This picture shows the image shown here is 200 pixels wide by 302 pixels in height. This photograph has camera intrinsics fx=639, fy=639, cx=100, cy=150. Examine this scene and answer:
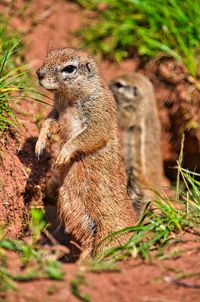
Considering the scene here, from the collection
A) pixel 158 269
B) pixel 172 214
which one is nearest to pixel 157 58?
pixel 172 214

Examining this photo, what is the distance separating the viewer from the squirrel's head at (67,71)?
20.0 feet

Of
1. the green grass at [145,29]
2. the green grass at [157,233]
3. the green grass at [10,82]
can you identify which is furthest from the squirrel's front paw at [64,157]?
the green grass at [145,29]

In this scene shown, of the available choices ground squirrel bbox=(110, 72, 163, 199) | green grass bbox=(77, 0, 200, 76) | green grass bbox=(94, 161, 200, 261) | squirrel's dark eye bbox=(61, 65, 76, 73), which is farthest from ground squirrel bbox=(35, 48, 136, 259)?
green grass bbox=(77, 0, 200, 76)

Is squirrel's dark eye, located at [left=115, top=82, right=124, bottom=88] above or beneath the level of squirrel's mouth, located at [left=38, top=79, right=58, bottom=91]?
above

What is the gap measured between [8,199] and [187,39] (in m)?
3.67

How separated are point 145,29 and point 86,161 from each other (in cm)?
320

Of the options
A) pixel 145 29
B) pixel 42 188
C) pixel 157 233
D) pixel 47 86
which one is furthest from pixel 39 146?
pixel 145 29

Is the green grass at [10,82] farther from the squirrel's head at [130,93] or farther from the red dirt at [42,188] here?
the squirrel's head at [130,93]

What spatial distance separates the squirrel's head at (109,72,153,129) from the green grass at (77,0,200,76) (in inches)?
13.3

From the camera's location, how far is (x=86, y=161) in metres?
6.29

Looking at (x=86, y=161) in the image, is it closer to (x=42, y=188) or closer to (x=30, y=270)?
(x=42, y=188)

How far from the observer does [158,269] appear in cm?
443

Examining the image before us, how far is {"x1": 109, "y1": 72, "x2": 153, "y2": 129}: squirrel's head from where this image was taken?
9.20 m

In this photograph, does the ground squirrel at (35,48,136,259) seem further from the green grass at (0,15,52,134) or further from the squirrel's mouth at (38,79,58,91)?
the green grass at (0,15,52,134)
